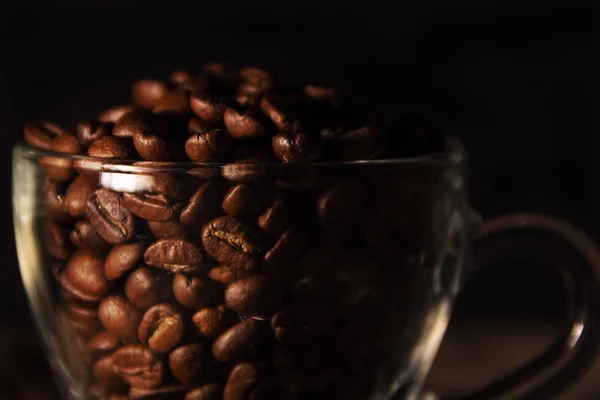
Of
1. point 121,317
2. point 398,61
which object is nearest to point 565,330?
point 121,317

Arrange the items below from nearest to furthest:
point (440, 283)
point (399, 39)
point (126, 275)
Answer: point (126, 275)
point (440, 283)
point (399, 39)

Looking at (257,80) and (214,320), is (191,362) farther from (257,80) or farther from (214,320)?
(257,80)

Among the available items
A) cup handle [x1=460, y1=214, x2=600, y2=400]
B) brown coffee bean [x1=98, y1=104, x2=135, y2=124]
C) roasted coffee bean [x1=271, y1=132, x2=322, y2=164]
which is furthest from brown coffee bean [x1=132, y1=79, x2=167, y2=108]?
cup handle [x1=460, y1=214, x2=600, y2=400]

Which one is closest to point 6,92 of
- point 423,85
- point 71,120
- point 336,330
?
point 71,120

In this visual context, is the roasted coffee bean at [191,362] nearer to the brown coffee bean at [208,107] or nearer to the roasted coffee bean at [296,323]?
the roasted coffee bean at [296,323]

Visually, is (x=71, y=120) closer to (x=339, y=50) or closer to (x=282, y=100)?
(x=339, y=50)

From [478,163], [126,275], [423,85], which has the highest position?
[126,275]

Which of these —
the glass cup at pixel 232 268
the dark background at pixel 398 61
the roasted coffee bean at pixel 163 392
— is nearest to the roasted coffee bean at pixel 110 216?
the glass cup at pixel 232 268
